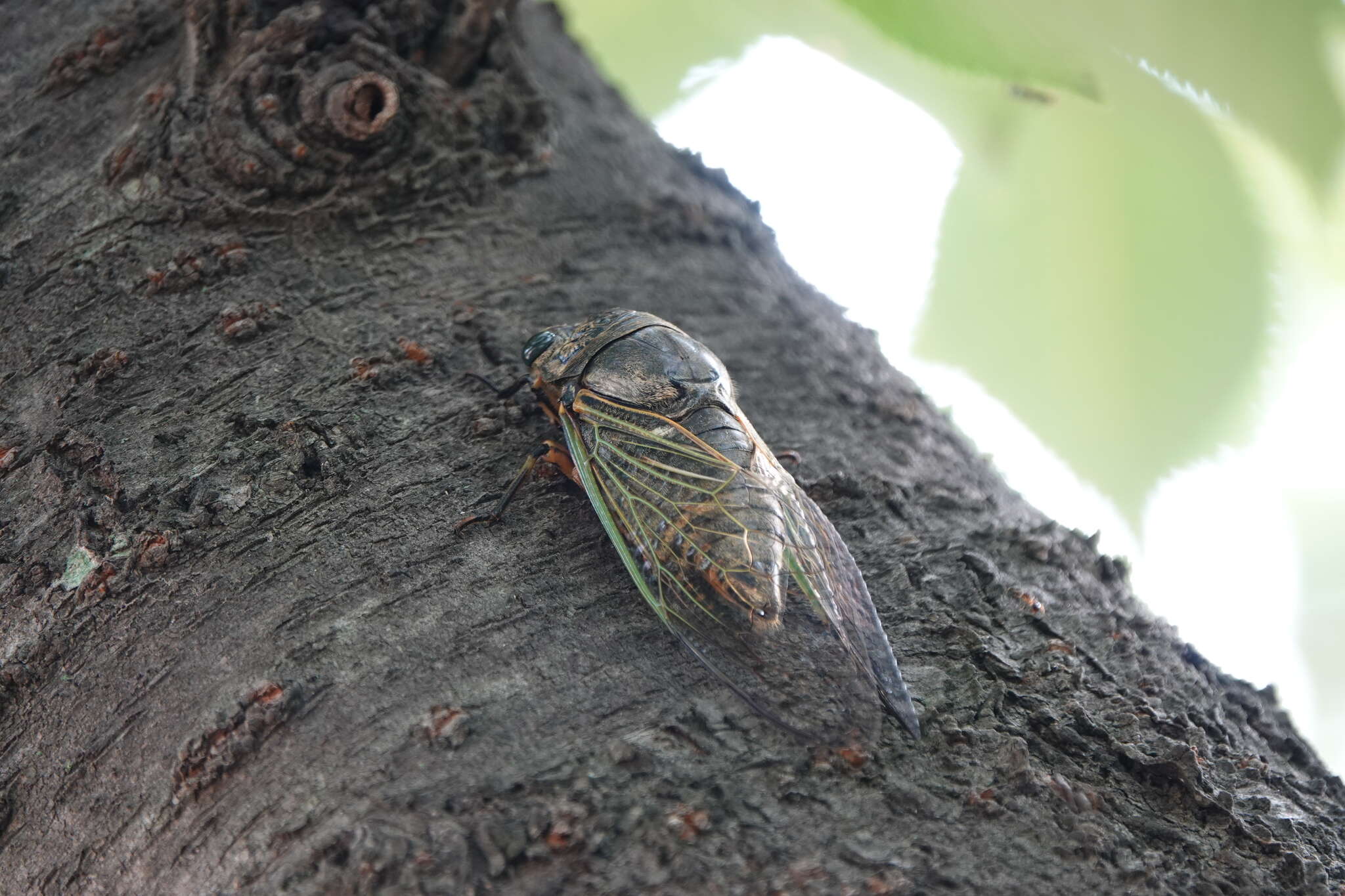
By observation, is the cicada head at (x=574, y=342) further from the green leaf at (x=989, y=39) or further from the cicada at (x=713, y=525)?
the green leaf at (x=989, y=39)

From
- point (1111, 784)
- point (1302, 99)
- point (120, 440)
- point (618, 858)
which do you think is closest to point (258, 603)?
point (120, 440)

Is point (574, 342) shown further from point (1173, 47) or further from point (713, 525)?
point (1173, 47)

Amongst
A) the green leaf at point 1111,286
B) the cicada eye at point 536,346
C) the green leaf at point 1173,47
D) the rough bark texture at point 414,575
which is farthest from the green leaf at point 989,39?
the cicada eye at point 536,346

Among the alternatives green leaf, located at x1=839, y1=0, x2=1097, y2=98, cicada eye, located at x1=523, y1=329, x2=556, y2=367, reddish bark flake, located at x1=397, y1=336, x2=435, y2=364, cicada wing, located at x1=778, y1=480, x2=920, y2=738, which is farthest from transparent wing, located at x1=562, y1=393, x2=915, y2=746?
green leaf, located at x1=839, y1=0, x2=1097, y2=98

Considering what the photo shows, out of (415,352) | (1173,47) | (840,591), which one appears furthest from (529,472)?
(1173,47)

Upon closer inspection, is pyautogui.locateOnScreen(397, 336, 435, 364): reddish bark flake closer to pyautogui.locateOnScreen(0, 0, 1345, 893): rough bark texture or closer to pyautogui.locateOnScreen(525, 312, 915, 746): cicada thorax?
pyautogui.locateOnScreen(0, 0, 1345, 893): rough bark texture

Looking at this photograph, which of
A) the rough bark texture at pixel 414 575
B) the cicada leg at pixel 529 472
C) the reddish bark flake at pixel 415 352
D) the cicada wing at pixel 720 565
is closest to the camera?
the rough bark texture at pixel 414 575

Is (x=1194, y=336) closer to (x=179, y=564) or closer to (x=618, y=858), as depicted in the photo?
(x=618, y=858)
